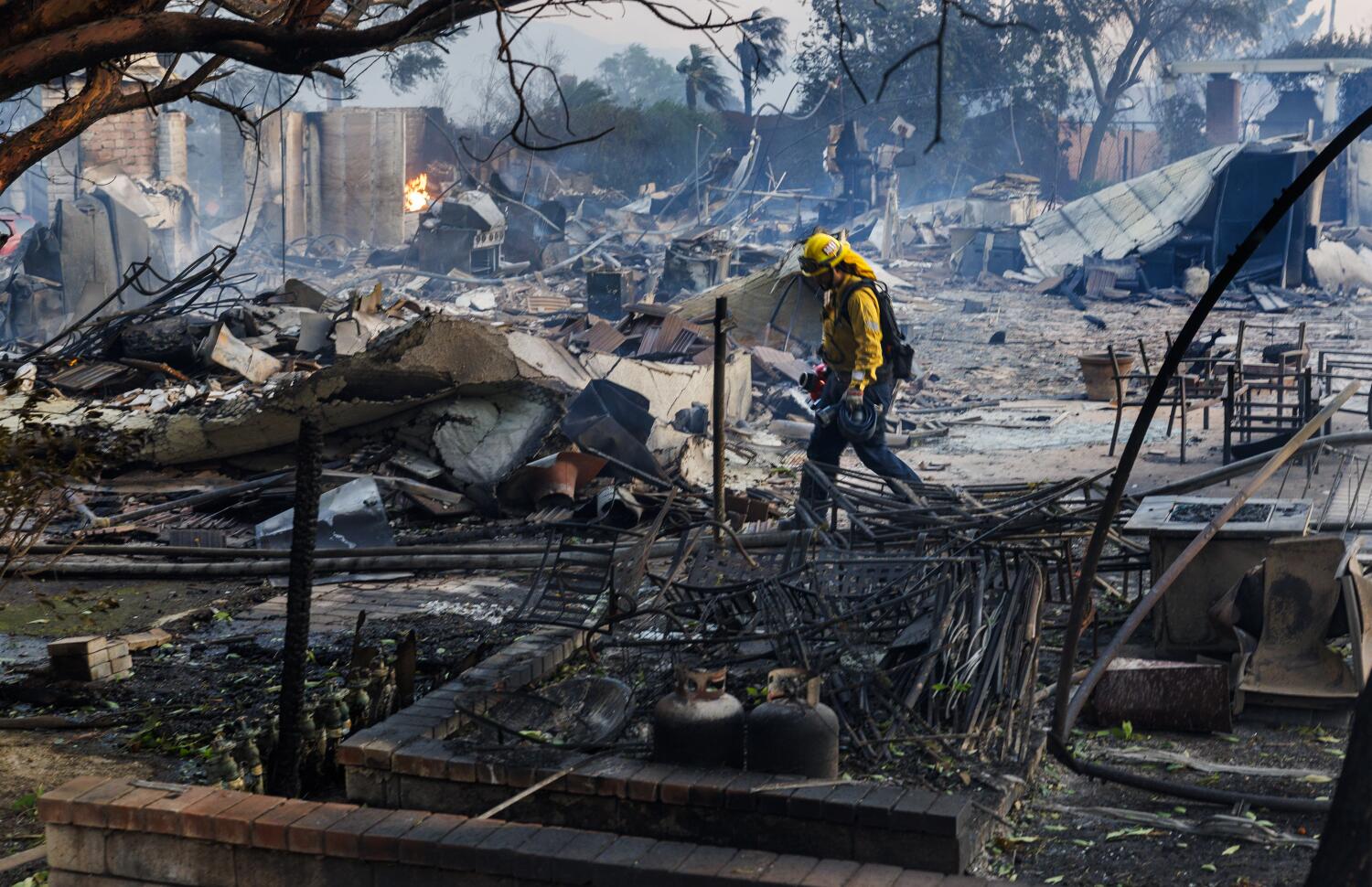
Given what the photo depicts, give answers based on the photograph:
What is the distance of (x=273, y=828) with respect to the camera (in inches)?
138

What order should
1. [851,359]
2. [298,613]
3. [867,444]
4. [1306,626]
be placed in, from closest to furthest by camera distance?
[298,613]
[1306,626]
[867,444]
[851,359]

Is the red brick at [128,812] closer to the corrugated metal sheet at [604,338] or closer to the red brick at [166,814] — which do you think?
the red brick at [166,814]

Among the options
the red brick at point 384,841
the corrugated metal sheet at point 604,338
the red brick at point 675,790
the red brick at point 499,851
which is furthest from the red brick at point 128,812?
the corrugated metal sheet at point 604,338

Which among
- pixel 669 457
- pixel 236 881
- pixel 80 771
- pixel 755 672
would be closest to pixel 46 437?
pixel 80 771

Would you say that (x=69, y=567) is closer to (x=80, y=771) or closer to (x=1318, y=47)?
(x=80, y=771)

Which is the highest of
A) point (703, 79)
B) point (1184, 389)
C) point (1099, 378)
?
point (703, 79)

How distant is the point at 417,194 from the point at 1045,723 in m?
34.9

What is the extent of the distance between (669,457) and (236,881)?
285 inches

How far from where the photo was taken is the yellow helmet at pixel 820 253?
27.2ft

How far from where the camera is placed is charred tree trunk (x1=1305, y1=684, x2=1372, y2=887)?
2852 millimetres

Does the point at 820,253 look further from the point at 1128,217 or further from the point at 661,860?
the point at 1128,217

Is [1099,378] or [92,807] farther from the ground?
[1099,378]

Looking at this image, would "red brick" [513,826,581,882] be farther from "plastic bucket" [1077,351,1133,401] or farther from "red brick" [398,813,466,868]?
"plastic bucket" [1077,351,1133,401]

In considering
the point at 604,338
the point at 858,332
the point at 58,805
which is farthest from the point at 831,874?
the point at 604,338
